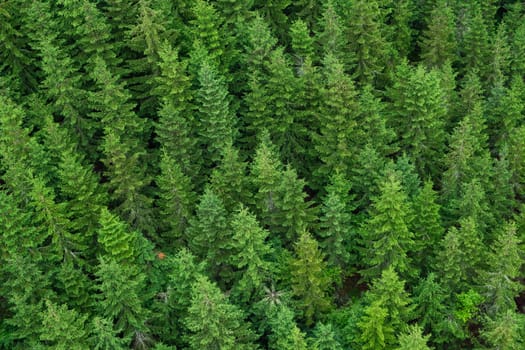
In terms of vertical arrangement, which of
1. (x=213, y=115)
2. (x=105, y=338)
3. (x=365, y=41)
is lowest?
(x=105, y=338)

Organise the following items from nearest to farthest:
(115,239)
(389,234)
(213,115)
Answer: (115,239) → (389,234) → (213,115)

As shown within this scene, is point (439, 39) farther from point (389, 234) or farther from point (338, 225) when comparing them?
point (338, 225)

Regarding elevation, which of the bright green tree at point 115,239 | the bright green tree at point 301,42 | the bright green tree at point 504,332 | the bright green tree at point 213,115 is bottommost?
the bright green tree at point 504,332

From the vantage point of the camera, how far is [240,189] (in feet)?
116

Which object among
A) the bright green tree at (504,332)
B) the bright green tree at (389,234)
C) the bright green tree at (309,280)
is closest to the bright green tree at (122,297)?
the bright green tree at (309,280)

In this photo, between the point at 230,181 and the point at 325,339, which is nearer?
the point at 325,339

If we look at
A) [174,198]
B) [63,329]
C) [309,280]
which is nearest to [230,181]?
[174,198]

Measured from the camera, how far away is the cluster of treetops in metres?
31.5

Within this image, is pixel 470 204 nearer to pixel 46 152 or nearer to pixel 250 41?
pixel 250 41

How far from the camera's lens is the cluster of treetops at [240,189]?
31484 mm

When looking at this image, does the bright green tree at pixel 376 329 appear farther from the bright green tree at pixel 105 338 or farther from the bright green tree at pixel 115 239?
the bright green tree at pixel 115 239

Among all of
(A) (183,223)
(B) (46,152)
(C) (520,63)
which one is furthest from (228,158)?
(C) (520,63)

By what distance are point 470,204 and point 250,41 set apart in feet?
56.4

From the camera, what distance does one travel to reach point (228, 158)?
113 ft
